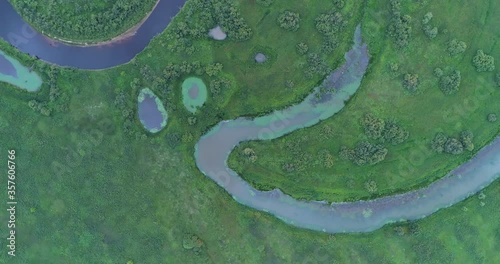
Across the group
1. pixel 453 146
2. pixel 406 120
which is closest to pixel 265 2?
pixel 406 120

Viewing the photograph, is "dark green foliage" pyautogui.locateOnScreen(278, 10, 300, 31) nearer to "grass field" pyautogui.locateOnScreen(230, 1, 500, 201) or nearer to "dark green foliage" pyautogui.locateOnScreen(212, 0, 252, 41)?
"dark green foliage" pyautogui.locateOnScreen(212, 0, 252, 41)

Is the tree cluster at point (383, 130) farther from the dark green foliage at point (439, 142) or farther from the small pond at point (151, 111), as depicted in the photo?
the small pond at point (151, 111)

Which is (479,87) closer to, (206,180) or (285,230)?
(285,230)

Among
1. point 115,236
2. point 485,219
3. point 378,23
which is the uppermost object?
point 378,23

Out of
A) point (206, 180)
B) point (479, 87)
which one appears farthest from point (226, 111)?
point (479, 87)

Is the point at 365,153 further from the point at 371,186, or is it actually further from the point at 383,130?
the point at 371,186

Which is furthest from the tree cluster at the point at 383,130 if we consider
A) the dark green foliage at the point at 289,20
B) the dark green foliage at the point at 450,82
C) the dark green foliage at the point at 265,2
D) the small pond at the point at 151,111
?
the small pond at the point at 151,111

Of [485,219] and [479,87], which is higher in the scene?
[479,87]
